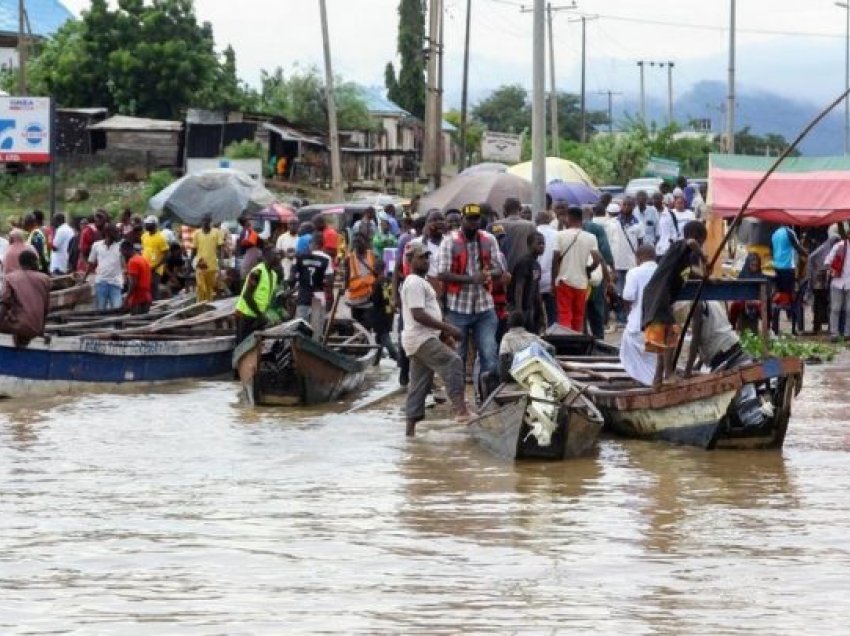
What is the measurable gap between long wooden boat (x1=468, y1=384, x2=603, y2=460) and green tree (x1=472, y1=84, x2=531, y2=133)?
99772 millimetres

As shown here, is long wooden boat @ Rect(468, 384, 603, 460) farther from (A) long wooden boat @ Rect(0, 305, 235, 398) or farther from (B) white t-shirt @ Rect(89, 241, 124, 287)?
(B) white t-shirt @ Rect(89, 241, 124, 287)

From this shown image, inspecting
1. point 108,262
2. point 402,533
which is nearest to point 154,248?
point 108,262

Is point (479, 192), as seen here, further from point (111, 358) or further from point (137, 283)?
point (111, 358)

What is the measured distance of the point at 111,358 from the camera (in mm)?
19703

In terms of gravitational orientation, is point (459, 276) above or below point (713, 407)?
above

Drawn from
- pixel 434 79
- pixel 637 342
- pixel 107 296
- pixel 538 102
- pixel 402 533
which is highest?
pixel 434 79

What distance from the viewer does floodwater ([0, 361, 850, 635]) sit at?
8.85m

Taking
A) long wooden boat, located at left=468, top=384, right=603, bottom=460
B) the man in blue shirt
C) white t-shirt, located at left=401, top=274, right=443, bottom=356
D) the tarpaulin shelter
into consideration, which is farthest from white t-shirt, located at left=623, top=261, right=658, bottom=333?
the tarpaulin shelter

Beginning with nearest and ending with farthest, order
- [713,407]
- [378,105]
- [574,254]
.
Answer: [713,407]
[574,254]
[378,105]

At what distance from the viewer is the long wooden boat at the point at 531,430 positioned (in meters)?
13.8

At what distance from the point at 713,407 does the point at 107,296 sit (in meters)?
11.6

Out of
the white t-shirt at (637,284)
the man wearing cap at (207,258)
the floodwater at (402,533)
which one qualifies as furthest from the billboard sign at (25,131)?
the white t-shirt at (637,284)

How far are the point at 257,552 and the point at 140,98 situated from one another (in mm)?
50350

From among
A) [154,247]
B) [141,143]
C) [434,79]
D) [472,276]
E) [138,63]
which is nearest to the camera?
[472,276]
